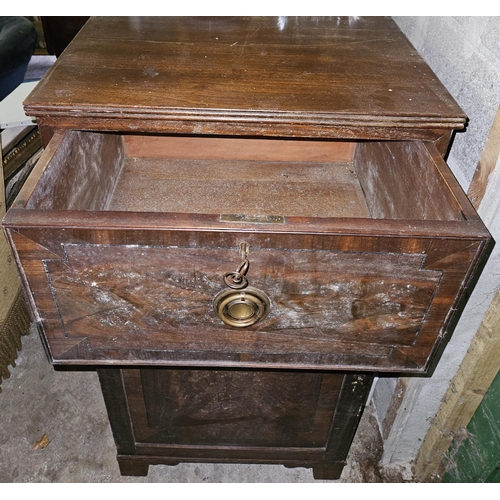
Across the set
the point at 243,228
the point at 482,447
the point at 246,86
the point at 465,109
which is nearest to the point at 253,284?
the point at 243,228

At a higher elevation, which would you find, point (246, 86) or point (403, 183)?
point (246, 86)

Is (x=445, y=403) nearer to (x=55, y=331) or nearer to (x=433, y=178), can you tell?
(x=433, y=178)

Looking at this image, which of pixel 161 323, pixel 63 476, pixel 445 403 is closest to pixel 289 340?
pixel 161 323

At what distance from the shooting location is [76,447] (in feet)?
5.04

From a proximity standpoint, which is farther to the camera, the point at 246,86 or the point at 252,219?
the point at 246,86

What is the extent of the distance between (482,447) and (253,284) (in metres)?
0.86

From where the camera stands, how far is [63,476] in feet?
4.80

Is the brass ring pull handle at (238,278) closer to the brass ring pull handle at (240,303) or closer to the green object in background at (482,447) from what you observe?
the brass ring pull handle at (240,303)

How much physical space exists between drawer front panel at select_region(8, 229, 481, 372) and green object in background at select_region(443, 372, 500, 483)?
→ 40 centimetres

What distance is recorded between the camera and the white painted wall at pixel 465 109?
0.84 m

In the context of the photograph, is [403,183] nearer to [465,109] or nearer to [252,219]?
[465,109]

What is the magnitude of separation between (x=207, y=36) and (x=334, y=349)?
2.60 feet

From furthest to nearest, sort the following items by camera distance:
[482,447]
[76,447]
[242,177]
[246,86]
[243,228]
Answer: [76,447]
[242,177]
[482,447]
[246,86]
[243,228]

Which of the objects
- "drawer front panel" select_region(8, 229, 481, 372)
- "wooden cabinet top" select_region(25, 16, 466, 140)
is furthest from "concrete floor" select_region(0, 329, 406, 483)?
"wooden cabinet top" select_region(25, 16, 466, 140)
